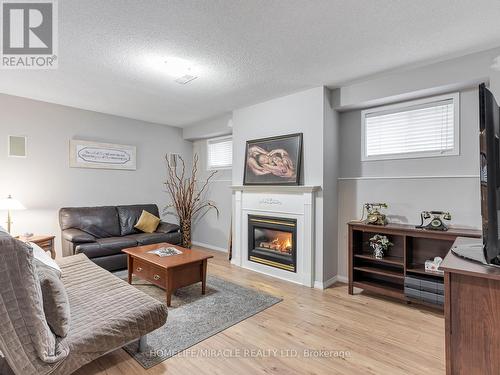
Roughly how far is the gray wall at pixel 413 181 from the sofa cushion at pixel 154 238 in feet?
8.61

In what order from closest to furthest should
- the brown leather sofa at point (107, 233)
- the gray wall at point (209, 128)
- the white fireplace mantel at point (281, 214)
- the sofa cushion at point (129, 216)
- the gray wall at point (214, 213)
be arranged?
the white fireplace mantel at point (281, 214)
the brown leather sofa at point (107, 233)
the sofa cushion at point (129, 216)
the gray wall at point (209, 128)
the gray wall at point (214, 213)

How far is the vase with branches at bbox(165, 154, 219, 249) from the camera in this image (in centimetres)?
523

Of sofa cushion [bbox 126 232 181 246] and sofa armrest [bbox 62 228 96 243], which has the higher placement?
sofa armrest [bbox 62 228 96 243]

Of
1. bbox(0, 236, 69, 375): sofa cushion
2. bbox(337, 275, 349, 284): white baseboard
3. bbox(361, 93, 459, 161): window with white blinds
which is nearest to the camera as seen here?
bbox(0, 236, 69, 375): sofa cushion

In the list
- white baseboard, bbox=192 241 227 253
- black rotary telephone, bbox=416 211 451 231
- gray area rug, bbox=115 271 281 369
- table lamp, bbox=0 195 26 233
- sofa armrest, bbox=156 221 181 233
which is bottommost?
gray area rug, bbox=115 271 281 369

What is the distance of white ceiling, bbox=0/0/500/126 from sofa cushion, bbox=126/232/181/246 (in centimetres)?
214

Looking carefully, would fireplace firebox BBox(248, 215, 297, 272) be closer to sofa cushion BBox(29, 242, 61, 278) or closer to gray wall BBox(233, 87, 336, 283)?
gray wall BBox(233, 87, 336, 283)

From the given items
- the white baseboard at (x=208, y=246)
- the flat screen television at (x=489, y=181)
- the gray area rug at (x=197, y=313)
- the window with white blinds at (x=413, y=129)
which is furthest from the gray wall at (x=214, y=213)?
the flat screen television at (x=489, y=181)

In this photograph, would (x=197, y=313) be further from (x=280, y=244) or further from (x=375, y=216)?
A: (x=375, y=216)

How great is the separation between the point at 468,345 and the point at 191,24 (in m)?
2.60

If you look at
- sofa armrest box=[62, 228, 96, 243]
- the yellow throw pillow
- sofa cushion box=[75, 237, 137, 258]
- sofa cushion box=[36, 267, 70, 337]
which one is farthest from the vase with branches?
sofa cushion box=[36, 267, 70, 337]

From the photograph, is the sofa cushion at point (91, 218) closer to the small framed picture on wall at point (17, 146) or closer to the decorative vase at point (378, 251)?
the small framed picture on wall at point (17, 146)

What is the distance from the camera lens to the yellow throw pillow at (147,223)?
4.53m

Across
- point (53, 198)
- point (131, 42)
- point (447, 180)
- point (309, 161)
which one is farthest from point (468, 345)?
point (53, 198)
